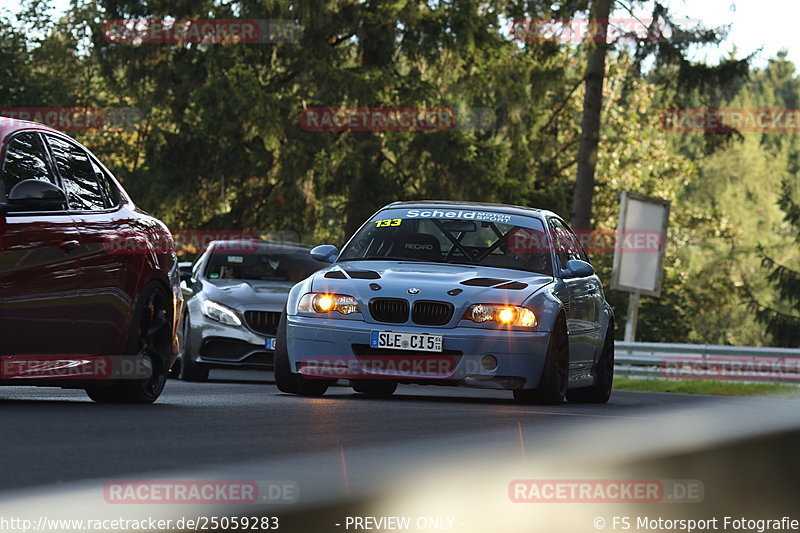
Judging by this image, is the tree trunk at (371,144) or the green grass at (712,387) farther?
the tree trunk at (371,144)

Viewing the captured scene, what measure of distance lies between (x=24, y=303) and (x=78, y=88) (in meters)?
50.7

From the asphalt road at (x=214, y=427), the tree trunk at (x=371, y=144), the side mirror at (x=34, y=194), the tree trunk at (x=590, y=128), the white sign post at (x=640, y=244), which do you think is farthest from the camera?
the tree trunk at (x=371, y=144)

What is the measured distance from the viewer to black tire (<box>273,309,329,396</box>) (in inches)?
501

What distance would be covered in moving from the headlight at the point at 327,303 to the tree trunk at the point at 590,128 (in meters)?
22.8

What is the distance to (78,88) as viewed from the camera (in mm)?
58750

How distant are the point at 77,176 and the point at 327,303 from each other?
259 cm

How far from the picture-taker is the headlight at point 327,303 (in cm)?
1240

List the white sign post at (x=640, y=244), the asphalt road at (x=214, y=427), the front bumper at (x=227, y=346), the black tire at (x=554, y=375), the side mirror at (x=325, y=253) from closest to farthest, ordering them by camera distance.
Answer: the asphalt road at (x=214, y=427)
the black tire at (x=554, y=375)
the side mirror at (x=325, y=253)
the front bumper at (x=227, y=346)
the white sign post at (x=640, y=244)

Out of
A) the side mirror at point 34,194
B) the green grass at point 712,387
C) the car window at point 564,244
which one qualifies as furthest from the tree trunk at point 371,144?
the side mirror at point 34,194

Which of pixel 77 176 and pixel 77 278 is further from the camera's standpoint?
pixel 77 176

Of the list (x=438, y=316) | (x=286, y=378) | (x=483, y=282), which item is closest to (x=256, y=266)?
(x=286, y=378)

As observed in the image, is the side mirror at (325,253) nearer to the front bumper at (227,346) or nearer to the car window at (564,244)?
the car window at (564,244)

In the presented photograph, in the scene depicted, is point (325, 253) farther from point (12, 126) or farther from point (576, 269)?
point (12, 126)

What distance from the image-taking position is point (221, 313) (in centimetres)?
1816
